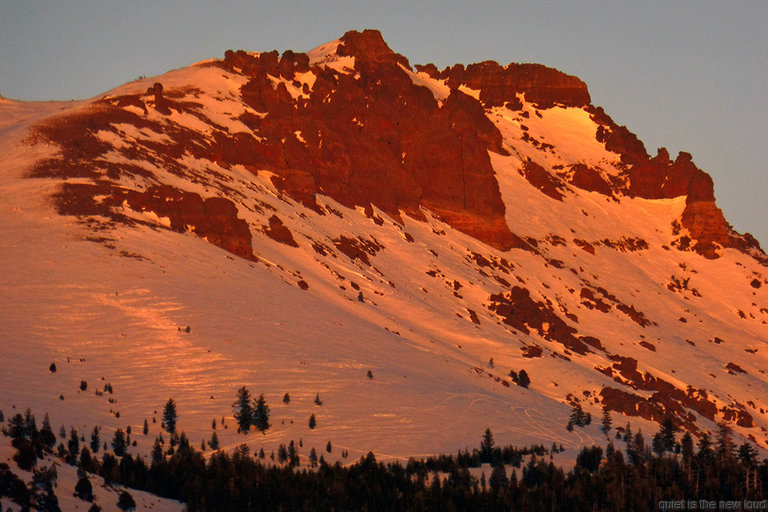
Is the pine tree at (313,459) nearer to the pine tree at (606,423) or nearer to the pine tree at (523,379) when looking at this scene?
the pine tree at (606,423)

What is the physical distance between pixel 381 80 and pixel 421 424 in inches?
3272

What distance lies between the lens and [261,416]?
230 ft

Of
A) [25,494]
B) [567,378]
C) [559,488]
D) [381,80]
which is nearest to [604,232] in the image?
[381,80]

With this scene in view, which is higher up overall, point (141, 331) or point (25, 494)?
point (141, 331)

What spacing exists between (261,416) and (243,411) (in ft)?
3.50

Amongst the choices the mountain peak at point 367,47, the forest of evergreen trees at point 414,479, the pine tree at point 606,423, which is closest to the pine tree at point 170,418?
the forest of evergreen trees at point 414,479

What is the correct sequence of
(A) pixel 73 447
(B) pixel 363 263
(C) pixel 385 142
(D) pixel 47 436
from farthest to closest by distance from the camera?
(C) pixel 385 142 → (B) pixel 363 263 → (A) pixel 73 447 → (D) pixel 47 436

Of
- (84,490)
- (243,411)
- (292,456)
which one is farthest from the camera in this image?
(243,411)

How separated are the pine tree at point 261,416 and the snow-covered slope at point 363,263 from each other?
0.63 m

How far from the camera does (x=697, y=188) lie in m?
165

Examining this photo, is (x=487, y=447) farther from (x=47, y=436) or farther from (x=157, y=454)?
(x=47, y=436)

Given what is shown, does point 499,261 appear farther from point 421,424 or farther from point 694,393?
point 421,424

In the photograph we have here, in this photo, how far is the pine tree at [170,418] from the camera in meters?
67.1

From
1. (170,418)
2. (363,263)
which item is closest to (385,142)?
(363,263)
